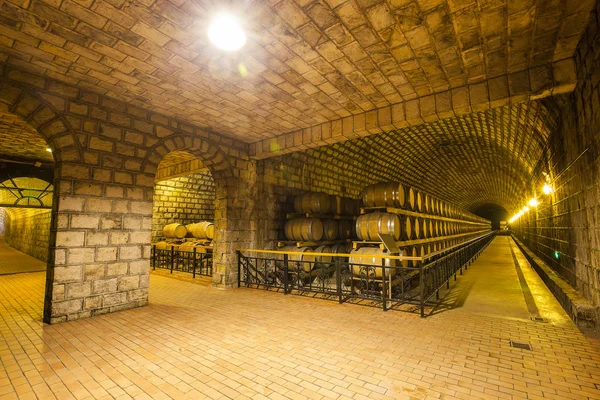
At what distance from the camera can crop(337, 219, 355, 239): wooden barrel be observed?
377 inches

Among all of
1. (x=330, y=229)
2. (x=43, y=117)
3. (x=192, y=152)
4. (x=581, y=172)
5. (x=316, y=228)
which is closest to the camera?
(x=581, y=172)

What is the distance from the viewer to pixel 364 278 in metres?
6.15

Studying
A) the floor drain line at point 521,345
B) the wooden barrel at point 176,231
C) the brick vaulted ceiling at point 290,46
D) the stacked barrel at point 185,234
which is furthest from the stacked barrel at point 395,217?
the wooden barrel at point 176,231

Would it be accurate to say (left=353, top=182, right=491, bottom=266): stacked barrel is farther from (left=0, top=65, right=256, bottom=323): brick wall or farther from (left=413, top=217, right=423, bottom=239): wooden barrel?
(left=0, top=65, right=256, bottom=323): brick wall

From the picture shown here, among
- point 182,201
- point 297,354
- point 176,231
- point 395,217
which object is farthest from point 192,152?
point 182,201

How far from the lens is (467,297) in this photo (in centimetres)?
610

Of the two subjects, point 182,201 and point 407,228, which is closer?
point 407,228

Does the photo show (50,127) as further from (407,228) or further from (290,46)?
(407,228)

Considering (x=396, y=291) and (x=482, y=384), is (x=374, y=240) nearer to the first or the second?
(x=396, y=291)

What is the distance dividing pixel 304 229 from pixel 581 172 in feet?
19.6

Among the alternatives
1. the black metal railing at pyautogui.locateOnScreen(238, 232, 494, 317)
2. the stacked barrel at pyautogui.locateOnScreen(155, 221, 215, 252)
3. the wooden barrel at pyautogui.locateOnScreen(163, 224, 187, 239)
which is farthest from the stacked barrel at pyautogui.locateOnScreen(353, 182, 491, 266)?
the wooden barrel at pyautogui.locateOnScreen(163, 224, 187, 239)

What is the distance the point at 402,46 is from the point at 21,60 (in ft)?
18.3

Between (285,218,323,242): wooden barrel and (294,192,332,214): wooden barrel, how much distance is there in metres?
0.39

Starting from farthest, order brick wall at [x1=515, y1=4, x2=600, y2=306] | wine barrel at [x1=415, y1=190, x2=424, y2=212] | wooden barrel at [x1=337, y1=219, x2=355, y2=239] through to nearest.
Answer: wooden barrel at [x1=337, y1=219, x2=355, y2=239] → wine barrel at [x1=415, y1=190, x2=424, y2=212] → brick wall at [x1=515, y1=4, x2=600, y2=306]
